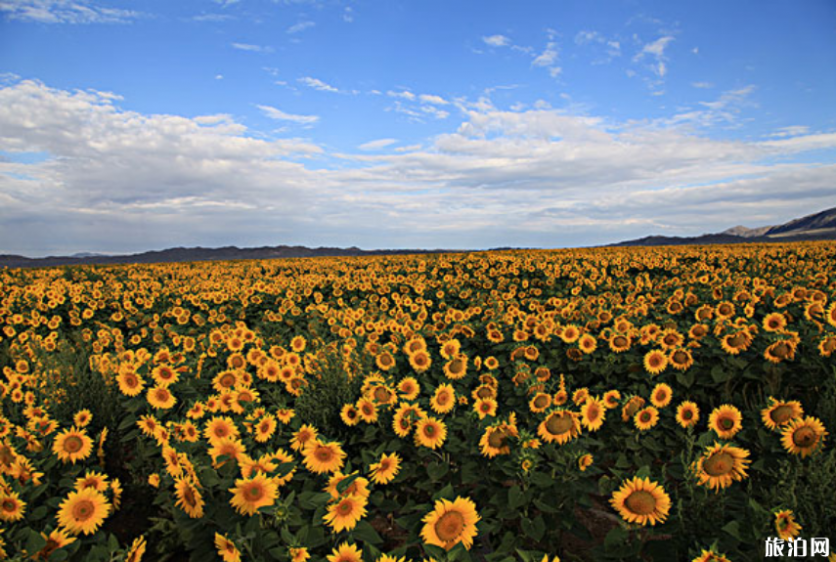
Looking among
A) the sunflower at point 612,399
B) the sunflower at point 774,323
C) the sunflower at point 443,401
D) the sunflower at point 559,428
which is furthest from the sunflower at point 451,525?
the sunflower at point 774,323

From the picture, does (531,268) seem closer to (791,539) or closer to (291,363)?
(291,363)

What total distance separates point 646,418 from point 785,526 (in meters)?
1.25

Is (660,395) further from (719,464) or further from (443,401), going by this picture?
(443,401)

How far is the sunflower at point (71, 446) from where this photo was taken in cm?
315

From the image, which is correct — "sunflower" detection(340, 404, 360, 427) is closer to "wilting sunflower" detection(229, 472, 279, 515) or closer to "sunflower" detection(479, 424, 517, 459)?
"sunflower" detection(479, 424, 517, 459)

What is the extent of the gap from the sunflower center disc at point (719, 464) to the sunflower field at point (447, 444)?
0.03 ft

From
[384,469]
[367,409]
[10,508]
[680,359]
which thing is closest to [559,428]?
[384,469]

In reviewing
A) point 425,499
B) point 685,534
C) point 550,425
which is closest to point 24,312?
point 425,499

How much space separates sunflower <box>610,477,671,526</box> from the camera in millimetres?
2355

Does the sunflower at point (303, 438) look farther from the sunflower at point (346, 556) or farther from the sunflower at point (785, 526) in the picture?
the sunflower at point (785, 526)

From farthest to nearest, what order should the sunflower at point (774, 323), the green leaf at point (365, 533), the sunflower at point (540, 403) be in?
the sunflower at point (774, 323), the sunflower at point (540, 403), the green leaf at point (365, 533)

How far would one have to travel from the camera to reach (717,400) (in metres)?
4.36

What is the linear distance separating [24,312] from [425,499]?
9.97 meters

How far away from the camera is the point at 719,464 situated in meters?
2.57
